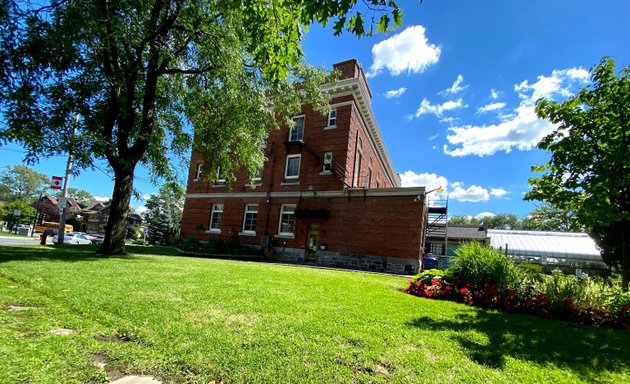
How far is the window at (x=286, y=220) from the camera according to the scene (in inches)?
850

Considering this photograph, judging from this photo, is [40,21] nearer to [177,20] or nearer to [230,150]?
[177,20]

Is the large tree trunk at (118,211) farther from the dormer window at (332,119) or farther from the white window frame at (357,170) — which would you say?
the white window frame at (357,170)

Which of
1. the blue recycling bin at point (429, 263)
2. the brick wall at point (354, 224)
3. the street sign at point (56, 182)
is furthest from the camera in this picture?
the blue recycling bin at point (429, 263)

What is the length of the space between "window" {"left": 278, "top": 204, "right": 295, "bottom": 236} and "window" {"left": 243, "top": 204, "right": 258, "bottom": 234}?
8.23ft

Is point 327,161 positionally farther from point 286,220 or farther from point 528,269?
point 528,269

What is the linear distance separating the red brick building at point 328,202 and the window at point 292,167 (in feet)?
0.25

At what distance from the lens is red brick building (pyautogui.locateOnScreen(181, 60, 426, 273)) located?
1739cm

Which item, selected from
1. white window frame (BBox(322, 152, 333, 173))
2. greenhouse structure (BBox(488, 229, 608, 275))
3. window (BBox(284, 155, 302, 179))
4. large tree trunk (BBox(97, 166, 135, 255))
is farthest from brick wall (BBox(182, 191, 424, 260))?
greenhouse structure (BBox(488, 229, 608, 275))

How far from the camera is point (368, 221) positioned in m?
18.3

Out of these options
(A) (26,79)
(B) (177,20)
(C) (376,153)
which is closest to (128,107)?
(A) (26,79)

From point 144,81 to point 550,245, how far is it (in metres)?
43.6

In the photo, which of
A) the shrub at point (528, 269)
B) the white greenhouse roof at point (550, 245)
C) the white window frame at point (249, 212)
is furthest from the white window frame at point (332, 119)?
the white greenhouse roof at point (550, 245)

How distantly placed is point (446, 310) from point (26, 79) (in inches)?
494

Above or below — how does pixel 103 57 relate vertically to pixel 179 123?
above
